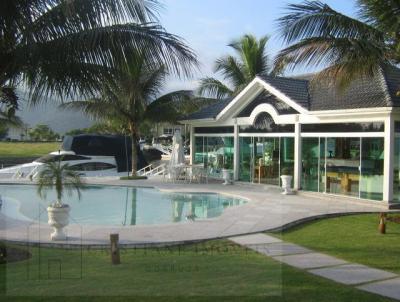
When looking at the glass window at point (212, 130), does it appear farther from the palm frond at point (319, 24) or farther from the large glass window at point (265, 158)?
the palm frond at point (319, 24)

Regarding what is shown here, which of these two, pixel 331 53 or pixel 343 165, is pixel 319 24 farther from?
pixel 343 165

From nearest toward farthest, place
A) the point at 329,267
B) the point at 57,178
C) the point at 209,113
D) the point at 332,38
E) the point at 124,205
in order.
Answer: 1. the point at 329,267
2. the point at 57,178
3. the point at 332,38
4. the point at 124,205
5. the point at 209,113

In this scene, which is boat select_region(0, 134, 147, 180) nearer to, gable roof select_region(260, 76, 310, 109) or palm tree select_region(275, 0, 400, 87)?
gable roof select_region(260, 76, 310, 109)

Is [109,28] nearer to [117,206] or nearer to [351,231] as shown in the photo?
[351,231]

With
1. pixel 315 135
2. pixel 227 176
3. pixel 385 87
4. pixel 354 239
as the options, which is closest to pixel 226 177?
pixel 227 176

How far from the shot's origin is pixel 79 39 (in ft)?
23.9

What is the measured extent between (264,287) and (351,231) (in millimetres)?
5580

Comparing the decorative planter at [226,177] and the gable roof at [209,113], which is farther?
the gable roof at [209,113]

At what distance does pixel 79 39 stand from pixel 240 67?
2394cm

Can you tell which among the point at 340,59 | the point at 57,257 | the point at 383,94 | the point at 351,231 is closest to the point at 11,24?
the point at 57,257

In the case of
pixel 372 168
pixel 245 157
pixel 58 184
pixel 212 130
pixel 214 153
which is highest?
pixel 212 130

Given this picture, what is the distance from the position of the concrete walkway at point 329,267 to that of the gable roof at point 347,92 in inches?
220

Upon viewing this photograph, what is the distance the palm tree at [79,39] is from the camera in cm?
712

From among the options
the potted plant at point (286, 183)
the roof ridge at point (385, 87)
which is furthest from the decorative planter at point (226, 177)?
the roof ridge at point (385, 87)
